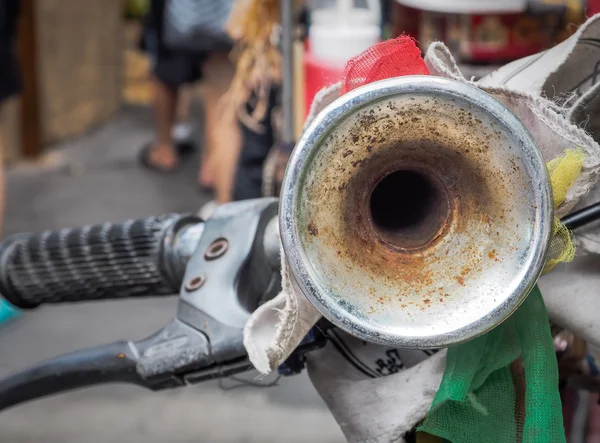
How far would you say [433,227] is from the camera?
739 millimetres

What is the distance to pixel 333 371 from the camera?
838mm

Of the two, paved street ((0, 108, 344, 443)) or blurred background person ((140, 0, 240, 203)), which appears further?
blurred background person ((140, 0, 240, 203))

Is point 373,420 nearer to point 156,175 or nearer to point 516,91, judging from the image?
point 516,91

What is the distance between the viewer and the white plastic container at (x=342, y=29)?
2068 mm

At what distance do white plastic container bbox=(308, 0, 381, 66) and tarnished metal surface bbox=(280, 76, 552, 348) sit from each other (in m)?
1.35

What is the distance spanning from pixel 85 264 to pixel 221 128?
6.62 ft

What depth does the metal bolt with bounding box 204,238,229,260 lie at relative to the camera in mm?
881

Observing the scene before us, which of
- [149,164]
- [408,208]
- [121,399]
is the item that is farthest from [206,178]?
[408,208]

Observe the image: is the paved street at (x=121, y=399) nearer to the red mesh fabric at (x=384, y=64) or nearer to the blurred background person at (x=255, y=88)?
the blurred background person at (x=255, y=88)

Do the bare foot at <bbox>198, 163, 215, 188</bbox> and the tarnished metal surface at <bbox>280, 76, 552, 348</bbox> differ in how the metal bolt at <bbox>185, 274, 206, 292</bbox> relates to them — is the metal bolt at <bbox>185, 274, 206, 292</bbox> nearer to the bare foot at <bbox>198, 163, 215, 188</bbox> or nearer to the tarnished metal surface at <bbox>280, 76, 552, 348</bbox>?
the tarnished metal surface at <bbox>280, 76, 552, 348</bbox>

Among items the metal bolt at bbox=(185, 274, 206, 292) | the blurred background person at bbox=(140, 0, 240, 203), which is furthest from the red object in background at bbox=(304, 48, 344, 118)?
the metal bolt at bbox=(185, 274, 206, 292)

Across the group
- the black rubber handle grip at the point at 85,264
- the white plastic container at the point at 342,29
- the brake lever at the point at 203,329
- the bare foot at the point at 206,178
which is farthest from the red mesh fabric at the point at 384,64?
the bare foot at the point at 206,178

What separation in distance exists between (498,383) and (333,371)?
6.5 inches

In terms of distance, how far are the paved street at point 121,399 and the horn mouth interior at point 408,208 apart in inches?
41.7
